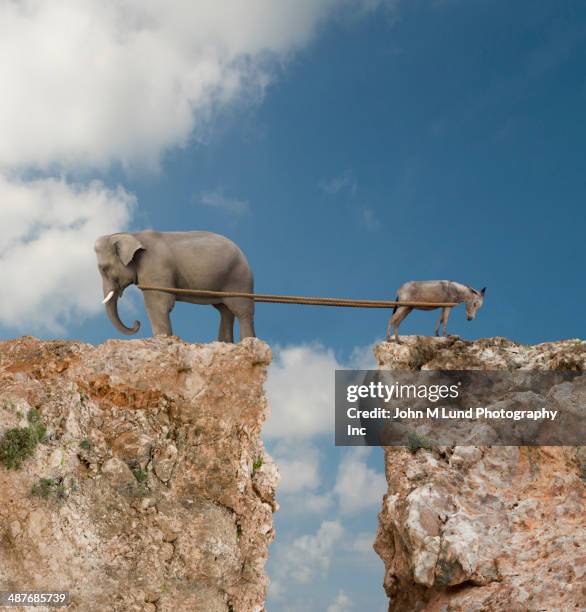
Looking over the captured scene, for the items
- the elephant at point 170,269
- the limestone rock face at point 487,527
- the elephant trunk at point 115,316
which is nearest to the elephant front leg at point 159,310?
the elephant at point 170,269

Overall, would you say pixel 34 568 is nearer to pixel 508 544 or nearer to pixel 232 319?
pixel 232 319

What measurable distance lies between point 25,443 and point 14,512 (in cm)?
83

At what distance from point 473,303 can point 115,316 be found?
21.5ft

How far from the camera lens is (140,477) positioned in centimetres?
974

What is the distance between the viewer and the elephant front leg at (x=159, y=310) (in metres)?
11.7

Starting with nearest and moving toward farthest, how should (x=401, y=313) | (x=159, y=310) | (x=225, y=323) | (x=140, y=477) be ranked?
(x=140, y=477) → (x=159, y=310) → (x=225, y=323) → (x=401, y=313)

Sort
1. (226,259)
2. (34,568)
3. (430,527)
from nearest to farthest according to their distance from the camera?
(34,568) → (430,527) → (226,259)

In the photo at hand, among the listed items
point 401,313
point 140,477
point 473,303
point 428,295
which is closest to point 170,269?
point 140,477

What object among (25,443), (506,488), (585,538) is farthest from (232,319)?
(585,538)

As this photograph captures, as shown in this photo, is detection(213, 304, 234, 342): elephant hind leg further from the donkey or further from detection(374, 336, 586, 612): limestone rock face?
detection(374, 336, 586, 612): limestone rock face

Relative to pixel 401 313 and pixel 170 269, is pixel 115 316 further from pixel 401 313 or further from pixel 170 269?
pixel 401 313

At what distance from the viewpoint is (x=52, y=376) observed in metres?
10.0

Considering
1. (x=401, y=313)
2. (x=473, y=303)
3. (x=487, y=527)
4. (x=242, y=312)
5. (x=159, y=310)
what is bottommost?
(x=487, y=527)

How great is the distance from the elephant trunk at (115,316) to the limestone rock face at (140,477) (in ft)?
5.32
